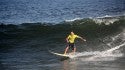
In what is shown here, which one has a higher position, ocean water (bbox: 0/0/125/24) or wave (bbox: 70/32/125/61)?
wave (bbox: 70/32/125/61)

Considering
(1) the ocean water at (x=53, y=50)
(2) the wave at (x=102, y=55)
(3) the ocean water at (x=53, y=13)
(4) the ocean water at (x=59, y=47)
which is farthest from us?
(3) the ocean water at (x=53, y=13)

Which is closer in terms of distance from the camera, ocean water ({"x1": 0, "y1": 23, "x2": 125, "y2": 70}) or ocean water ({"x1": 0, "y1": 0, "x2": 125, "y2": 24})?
ocean water ({"x1": 0, "y1": 23, "x2": 125, "y2": 70})

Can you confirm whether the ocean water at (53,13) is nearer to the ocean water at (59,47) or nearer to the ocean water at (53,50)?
the ocean water at (59,47)

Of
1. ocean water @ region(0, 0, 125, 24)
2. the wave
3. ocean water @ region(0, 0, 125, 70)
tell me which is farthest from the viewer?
ocean water @ region(0, 0, 125, 24)

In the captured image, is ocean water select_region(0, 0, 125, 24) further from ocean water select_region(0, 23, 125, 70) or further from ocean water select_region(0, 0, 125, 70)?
ocean water select_region(0, 23, 125, 70)

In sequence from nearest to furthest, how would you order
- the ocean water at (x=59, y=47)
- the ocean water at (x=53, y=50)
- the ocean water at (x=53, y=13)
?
the ocean water at (x=53, y=50)
the ocean water at (x=59, y=47)
the ocean water at (x=53, y=13)

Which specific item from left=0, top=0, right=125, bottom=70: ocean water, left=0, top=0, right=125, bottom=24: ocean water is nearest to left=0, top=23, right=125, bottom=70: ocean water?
left=0, top=0, right=125, bottom=70: ocean water

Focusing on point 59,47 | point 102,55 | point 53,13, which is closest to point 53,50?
point 59,47

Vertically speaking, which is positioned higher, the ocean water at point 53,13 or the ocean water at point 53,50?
the ocean water at point 53,50

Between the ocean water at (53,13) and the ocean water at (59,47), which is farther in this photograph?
the ocean water at (53,13)

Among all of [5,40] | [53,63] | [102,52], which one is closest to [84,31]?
[5,40]

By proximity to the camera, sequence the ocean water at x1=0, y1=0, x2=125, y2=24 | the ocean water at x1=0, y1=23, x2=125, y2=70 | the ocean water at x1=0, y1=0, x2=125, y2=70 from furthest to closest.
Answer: the ocean water at x1=0, y1=0, x2=125, y2=24
the ocean water at x1=0, y1=0, x2=125, y2=70
the ocean water at x1=0, y1=23, x2=125, y2=70

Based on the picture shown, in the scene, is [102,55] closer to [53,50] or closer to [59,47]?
[53,50]

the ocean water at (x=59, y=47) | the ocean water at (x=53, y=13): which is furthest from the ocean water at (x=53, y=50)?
the ocean water at (x=53, y=13)
